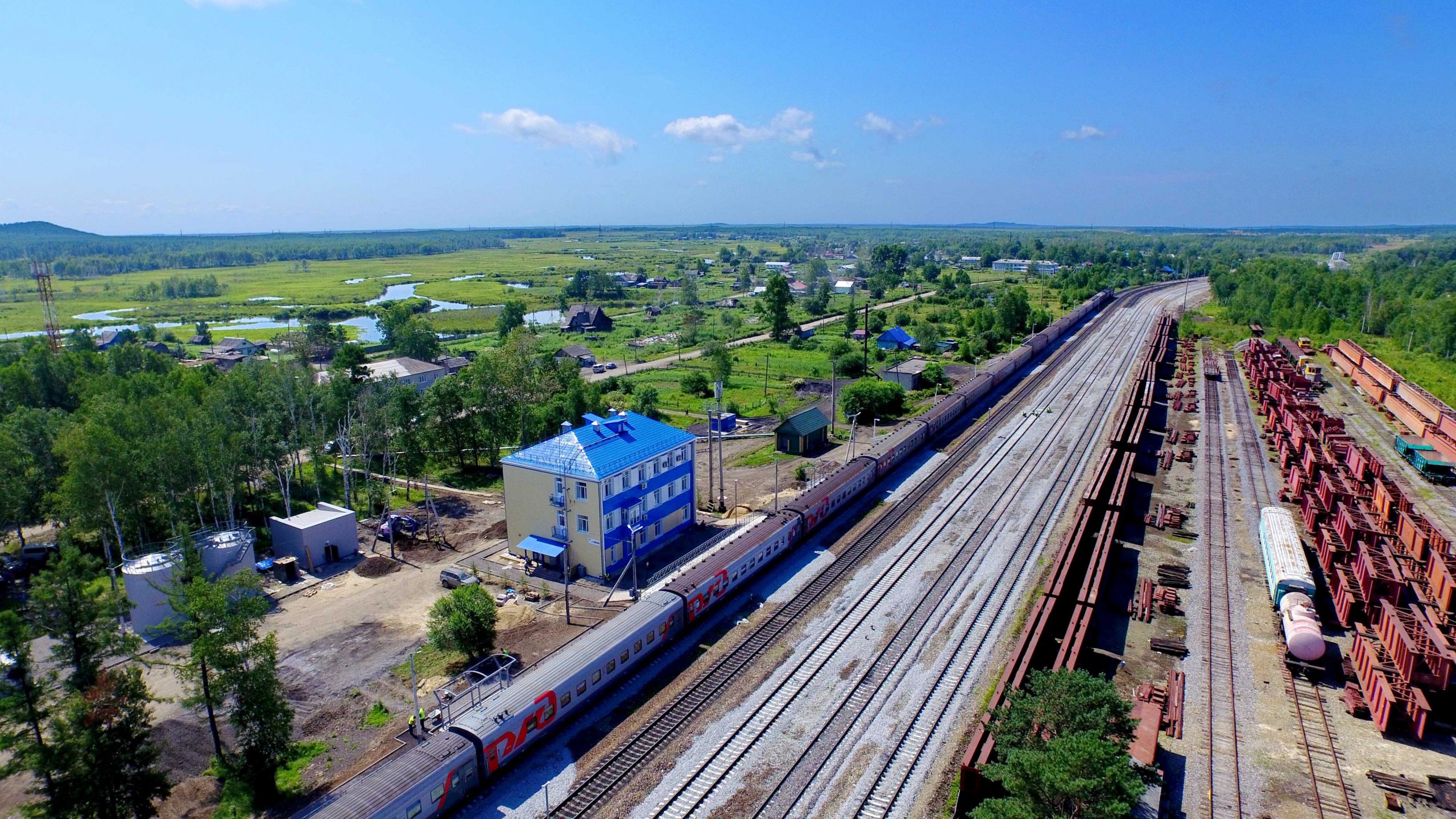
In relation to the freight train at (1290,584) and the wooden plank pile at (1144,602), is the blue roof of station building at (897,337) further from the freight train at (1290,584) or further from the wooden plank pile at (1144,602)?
the wooden plank pile at (1144,602)

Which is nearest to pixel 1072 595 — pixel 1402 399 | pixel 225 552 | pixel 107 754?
pixel 107 754

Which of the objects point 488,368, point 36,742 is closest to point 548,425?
point 488,368

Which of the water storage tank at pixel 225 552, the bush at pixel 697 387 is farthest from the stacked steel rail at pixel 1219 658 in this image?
the bush at pixel 697 387

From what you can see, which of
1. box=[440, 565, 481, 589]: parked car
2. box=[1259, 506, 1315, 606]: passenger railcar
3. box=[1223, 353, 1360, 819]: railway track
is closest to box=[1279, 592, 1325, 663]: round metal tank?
box=[1223, 353, 1360, 819]: railway track

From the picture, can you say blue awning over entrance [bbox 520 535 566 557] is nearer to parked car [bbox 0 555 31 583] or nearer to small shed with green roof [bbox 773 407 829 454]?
small shed with green roof [bbox 773 407 829 454]

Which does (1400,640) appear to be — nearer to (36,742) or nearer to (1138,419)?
(1138,419)

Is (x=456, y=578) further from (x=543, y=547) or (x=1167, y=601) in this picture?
(x=1167, y=601)
